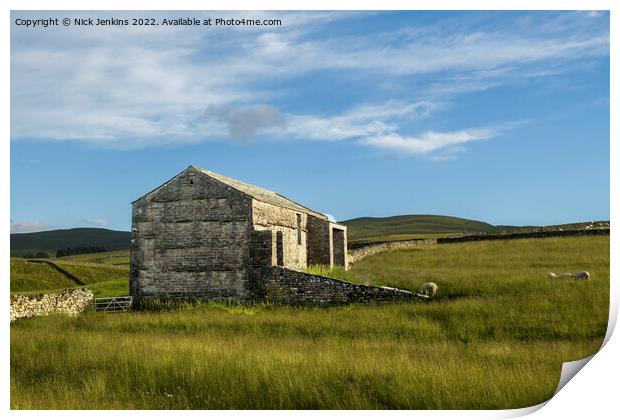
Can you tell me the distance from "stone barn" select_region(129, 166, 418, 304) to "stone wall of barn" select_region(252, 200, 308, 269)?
0.05 m

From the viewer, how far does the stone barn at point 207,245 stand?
23.5m

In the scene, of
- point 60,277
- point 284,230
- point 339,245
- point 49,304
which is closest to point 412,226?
point 60,277

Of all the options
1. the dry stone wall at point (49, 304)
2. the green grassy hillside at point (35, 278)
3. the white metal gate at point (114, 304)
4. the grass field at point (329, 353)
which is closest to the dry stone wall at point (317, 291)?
the grass field at point (329, 353)

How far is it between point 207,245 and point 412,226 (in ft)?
251

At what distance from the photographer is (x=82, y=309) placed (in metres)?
23.2

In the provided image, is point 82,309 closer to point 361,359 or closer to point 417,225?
point 361,359

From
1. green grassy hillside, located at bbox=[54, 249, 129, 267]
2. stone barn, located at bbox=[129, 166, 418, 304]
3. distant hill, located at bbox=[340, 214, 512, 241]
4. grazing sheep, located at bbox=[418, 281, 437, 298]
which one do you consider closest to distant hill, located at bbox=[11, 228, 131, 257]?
green grassy hillside, located at bbox=[54, 249, 129, 267]

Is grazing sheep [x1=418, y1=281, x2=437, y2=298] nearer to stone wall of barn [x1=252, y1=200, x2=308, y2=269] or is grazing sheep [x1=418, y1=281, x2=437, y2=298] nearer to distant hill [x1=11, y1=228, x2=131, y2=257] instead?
stone wall of barn [x1=252, y1=200, x2=308, y2=269]

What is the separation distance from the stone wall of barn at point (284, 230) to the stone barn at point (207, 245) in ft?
0.17

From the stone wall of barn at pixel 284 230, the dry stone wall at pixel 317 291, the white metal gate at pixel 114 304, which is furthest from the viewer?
the stone wall of barn at pixel 284 230

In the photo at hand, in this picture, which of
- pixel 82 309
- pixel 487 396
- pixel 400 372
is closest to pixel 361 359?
pixel 400 372

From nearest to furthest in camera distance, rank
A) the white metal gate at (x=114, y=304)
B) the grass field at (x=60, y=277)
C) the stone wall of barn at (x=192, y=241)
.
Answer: the white metal gate at (x=114, y=304)
the stone wall of barn at (x=192, y=241)
the grass field at (x=60, y=277)

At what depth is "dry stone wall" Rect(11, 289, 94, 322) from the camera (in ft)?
65.7

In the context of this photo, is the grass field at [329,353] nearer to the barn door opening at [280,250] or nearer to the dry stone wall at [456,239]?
the barn door opening at [280,250]
